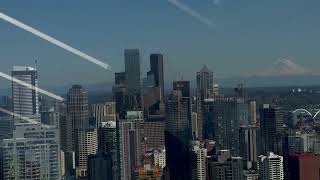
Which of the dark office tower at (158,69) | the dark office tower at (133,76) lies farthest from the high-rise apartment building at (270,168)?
the dark office tower at (133,76)

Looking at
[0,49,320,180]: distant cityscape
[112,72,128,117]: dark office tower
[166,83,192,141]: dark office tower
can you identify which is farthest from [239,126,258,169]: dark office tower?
[112,72,128,117]: dark office tower

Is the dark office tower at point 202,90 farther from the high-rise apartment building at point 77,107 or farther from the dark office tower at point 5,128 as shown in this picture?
the dark office tower at point 5,128

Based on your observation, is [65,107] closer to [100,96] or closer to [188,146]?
[100,96]

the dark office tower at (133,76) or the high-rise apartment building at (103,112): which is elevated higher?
the dark office tower at (133,76)

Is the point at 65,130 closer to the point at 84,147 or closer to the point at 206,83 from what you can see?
the point at 84,147

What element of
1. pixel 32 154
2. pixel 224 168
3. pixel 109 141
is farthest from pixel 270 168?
pixel 32 154

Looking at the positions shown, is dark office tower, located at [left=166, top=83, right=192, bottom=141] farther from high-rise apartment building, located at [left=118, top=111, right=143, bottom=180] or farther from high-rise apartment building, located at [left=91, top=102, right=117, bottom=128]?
high-rise apartment building, located at [left=91, top=102, right=117, bottom=128]

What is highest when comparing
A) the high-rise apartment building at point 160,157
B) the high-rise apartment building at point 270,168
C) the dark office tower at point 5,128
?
the dark office tower at point 5,128
